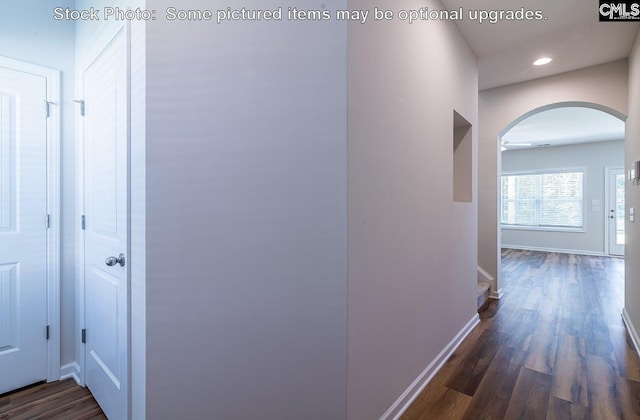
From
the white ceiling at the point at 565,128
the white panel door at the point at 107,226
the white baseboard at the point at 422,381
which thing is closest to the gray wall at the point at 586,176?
the white ceiling at the point at 565,128

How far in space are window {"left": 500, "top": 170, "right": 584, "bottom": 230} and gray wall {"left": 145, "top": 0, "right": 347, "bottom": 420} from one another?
7.80 meters

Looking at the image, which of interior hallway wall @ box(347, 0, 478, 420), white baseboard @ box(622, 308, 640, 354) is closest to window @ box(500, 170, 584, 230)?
white baseboard @ box(622, 308, 640, 354)

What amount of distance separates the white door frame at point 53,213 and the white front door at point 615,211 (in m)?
9.76

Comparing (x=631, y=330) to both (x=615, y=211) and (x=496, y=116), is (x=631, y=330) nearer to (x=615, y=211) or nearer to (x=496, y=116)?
(x=496, y=116)

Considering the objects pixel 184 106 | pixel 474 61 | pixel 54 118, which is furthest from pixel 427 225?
pixel 54 118

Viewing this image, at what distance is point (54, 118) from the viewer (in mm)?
1990

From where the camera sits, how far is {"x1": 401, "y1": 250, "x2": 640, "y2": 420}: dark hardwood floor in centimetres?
175

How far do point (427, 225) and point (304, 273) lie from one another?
43.6 inches

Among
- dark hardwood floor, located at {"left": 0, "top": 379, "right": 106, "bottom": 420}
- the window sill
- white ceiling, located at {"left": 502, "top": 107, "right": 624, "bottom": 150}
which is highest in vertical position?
white ceiling, located at {"left": 502, "top": 107, "right": 624, "bottom": 150}

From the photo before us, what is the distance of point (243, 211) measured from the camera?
1.25 meters

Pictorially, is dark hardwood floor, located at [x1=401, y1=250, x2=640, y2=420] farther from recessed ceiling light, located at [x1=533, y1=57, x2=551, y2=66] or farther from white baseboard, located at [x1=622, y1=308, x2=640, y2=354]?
recessed ceiling light, located at [x1=533, y1=57, x2=551, y2=66]

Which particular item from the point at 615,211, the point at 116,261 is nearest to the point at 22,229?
the point at 116,261

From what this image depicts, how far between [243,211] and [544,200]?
8974 millimetres

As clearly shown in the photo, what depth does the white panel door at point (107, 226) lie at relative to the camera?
4.67ft
